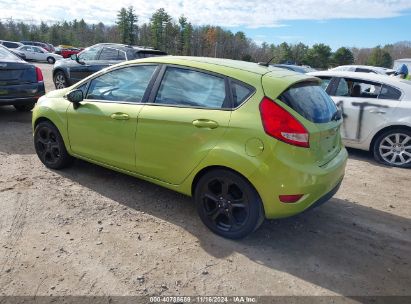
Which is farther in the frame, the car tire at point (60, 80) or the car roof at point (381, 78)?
the car tire at point (60, 80)

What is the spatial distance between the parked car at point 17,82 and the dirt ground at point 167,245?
10.0 ft

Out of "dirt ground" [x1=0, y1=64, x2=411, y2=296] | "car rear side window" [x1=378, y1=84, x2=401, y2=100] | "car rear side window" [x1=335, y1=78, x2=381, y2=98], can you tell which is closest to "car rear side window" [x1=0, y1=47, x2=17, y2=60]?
"dirt ground" [x1=0, y1=64, x2=411, y2=296]

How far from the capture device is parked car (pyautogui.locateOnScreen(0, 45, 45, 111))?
24.1 ft

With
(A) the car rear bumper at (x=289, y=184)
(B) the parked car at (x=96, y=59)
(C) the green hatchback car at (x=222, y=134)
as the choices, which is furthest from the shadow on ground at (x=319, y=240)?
(B) the parked car at (x=96, y=59)

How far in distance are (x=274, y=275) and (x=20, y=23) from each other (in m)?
91.5

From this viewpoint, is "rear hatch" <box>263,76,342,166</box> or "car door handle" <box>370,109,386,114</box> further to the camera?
"car door handle" <box>370,109,386,114</box>

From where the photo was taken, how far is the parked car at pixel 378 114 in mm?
6414

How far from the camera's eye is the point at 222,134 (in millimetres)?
3393

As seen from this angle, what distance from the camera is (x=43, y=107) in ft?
16.4

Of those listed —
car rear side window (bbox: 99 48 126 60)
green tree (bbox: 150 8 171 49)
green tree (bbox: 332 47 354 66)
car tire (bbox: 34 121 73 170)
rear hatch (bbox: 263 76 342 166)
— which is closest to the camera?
rear hatch (bbox: 263 76 342 166)

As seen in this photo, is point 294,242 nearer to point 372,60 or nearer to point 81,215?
point 81,215

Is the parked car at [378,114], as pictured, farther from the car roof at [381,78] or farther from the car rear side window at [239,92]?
the car rear side window at [239,92]

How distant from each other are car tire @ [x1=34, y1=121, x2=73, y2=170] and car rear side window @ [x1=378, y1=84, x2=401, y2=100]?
5.39 m

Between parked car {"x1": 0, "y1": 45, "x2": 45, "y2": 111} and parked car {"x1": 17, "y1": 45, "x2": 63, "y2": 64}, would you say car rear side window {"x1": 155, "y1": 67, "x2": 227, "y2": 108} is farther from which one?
parked car {"x1": 17, "y1": 45, "x2": 63, "y2": 64}
